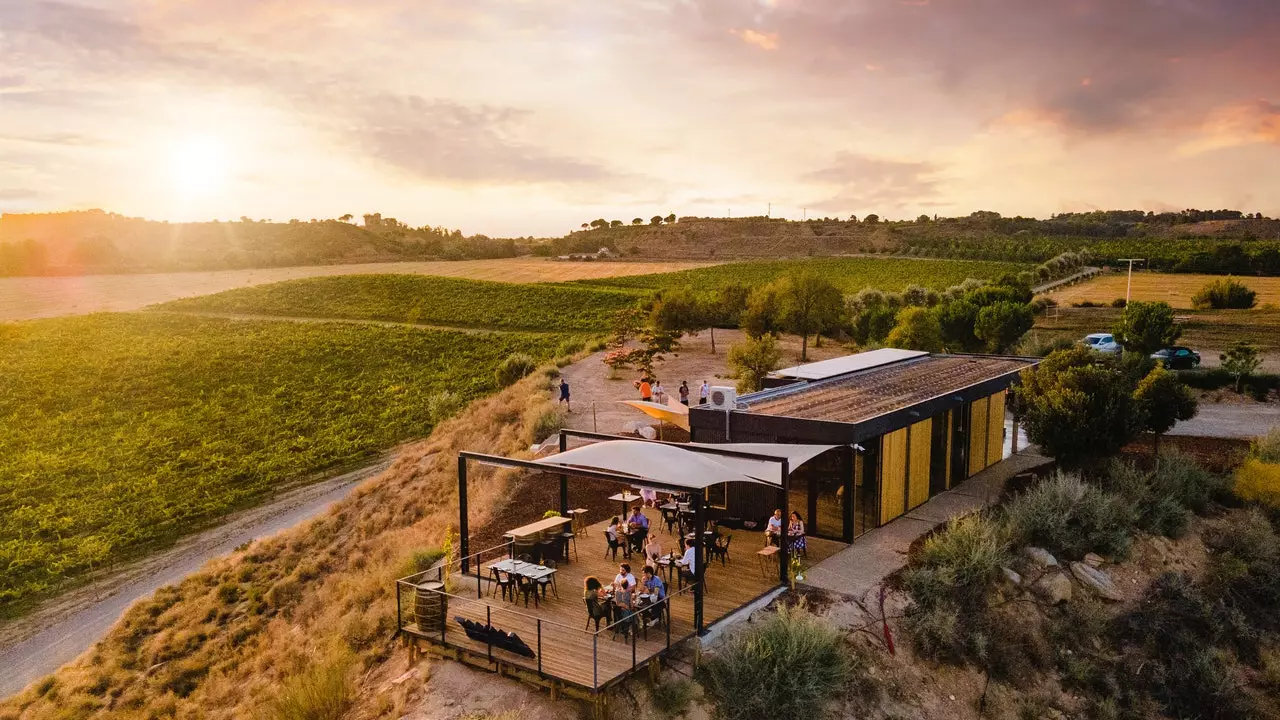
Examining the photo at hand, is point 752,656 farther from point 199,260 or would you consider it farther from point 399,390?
point 199,260

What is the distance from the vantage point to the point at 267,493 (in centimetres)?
3306

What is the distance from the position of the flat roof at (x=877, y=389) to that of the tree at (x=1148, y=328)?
13.4 m

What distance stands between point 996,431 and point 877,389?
4711mm

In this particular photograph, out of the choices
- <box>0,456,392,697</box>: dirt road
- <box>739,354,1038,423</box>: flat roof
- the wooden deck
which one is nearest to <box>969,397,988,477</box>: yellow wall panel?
<box>739,354,1038,423</box>: flat roof

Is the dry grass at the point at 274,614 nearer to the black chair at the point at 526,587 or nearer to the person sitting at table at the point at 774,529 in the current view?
the black chair at the point at 526,587

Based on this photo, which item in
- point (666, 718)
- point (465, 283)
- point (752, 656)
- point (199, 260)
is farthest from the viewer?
point (199, 260)

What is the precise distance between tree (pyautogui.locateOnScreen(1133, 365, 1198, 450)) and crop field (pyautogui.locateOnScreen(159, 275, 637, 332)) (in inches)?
1721

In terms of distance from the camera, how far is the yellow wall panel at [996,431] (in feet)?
70.5

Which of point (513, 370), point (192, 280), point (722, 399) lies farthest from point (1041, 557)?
point (192, 280)

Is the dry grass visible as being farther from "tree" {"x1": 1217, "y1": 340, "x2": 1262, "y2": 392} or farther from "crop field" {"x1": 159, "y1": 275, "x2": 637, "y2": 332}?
"crop field" {"x1": 159, "y1": 275, "x2": 637, "y2": 332}

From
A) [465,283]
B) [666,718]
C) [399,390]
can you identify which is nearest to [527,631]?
[666,718]

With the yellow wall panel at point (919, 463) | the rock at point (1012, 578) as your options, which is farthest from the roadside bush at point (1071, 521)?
the yellow wall panel at point (919, 463)

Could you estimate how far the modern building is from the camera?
618 inches

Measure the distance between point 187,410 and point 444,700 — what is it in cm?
4362
